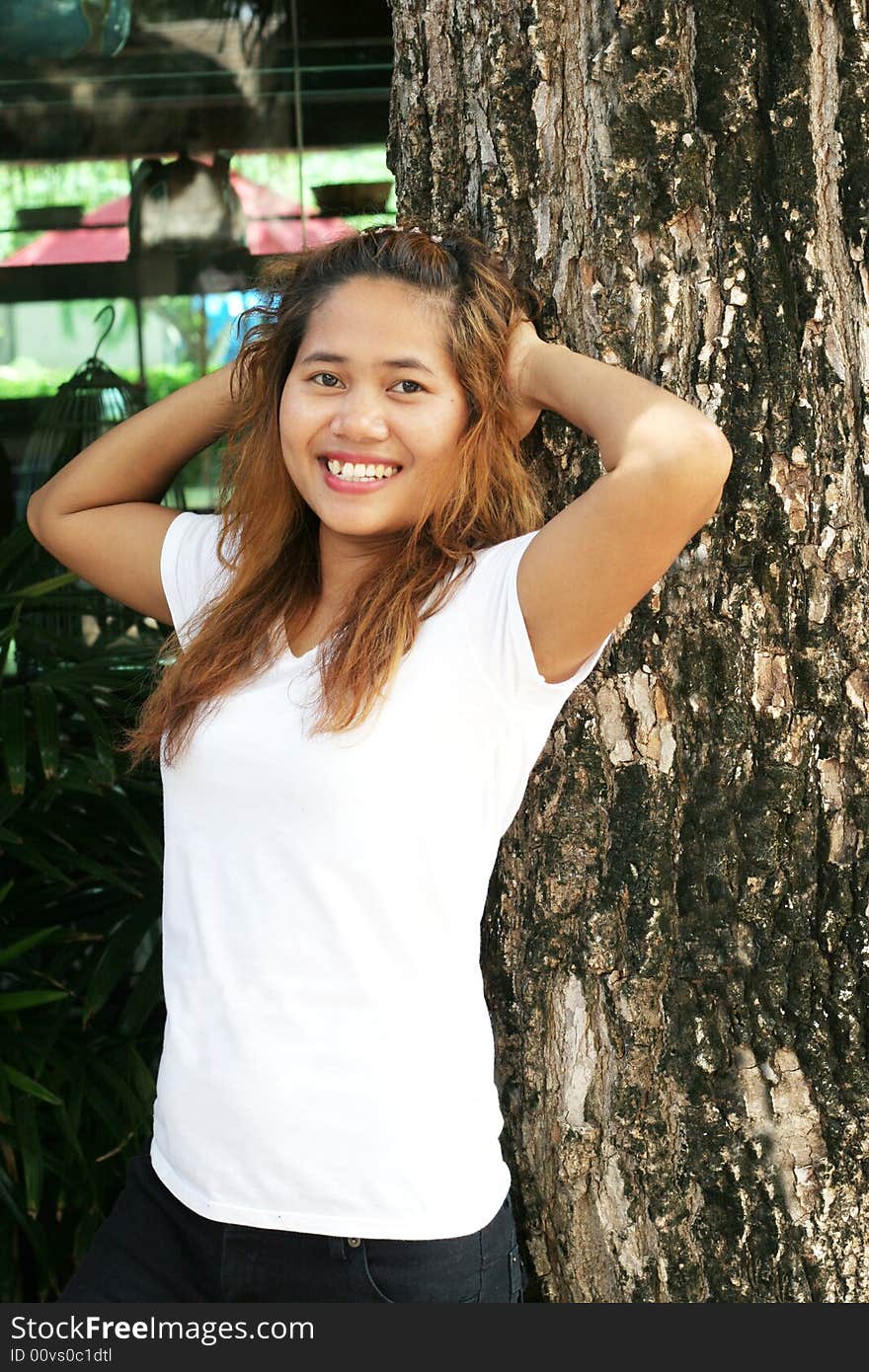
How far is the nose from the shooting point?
1513 millimetres

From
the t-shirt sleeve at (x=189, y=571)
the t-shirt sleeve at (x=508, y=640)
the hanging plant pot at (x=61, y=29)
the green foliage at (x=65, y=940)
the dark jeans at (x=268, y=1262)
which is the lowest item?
the green foliage at (x=65, y=940)

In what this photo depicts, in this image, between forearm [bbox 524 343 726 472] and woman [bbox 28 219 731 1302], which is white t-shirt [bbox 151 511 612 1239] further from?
forearm [bbox 524 343 726 472]

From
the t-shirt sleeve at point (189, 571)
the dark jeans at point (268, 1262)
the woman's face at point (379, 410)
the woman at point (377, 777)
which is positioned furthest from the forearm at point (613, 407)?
the dark jeans at point (268, 1262)

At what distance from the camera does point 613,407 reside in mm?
1488

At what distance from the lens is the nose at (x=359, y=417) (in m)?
1.51

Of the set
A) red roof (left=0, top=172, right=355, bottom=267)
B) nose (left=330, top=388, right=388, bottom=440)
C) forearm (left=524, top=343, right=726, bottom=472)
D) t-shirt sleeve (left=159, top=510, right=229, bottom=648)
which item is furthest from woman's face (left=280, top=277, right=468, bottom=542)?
red roof (left=0, top=172, right=355, bottom=267)

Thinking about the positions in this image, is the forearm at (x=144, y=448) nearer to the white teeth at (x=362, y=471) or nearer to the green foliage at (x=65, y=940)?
the white teeth at (x=362, y=471)

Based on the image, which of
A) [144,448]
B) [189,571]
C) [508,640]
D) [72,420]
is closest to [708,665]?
[508,640]

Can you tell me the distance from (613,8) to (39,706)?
1.67 metres

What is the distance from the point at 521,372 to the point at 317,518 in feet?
1.04

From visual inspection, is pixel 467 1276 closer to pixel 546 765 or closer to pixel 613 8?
pixel 546 765

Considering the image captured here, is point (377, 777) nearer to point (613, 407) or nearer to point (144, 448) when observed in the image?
point (613, 407)

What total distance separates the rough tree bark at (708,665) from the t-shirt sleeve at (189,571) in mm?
433

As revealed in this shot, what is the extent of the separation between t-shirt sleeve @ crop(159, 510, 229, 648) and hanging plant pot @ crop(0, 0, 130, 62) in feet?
12.3
